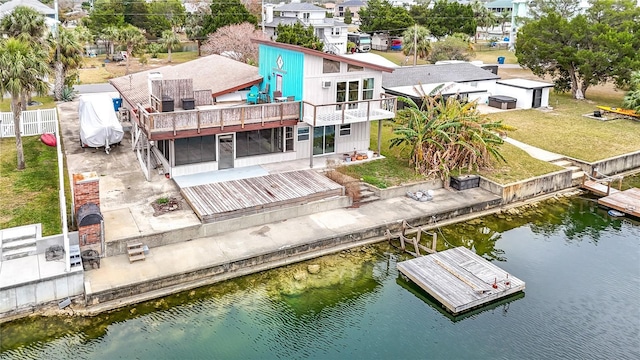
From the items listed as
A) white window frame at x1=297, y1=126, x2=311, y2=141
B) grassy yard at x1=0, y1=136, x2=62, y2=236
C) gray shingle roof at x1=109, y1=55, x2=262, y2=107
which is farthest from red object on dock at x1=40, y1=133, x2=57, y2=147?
white window frame at x1=297, y1=126, x2=311, y2=141

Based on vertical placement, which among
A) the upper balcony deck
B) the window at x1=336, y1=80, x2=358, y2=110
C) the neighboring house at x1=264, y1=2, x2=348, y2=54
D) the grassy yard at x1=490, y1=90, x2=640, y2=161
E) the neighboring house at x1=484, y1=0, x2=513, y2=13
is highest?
the neighboring house at x1=484, y1=0, x2=513, y2=13

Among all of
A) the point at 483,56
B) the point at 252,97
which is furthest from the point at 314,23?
the point at 252,97

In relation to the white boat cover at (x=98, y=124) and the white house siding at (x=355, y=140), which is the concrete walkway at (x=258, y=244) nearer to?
the white house siding at (x=355, y=140)

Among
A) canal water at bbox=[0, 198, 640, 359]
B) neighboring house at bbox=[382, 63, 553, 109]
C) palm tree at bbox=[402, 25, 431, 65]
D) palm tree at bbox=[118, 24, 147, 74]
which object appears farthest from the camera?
palm tree at bbox=[402, 25, 431, 65]

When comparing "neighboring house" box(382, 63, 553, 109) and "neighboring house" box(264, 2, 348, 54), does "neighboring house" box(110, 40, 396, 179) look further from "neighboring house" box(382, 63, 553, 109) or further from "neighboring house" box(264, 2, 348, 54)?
"neighboring house" box(264, 2, 348, 54)

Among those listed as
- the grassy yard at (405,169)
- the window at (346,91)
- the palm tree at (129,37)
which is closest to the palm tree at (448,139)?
the grassy yard at (405,169)

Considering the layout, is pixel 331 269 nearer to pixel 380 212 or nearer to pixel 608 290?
pixel 380 212

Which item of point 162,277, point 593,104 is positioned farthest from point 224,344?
point 593,104
